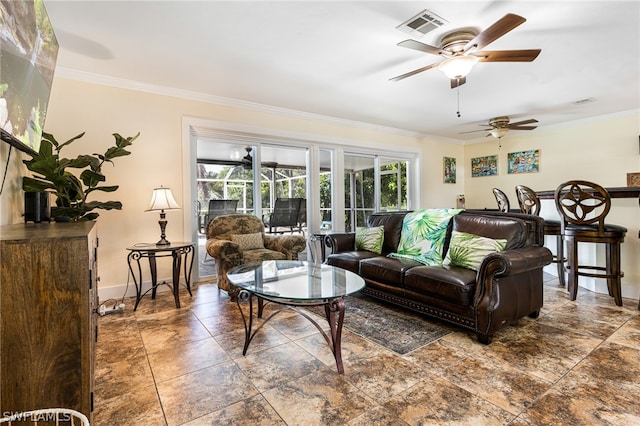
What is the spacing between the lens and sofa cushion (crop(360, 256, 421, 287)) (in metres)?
2.79

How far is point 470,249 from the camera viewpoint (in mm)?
2602

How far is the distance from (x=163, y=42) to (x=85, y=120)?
1393mm

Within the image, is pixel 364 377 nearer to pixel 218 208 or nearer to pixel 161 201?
pixel 161 201

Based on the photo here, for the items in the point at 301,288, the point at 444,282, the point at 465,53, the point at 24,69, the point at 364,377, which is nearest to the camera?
the point at 24,69

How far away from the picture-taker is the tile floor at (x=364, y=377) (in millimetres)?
1486

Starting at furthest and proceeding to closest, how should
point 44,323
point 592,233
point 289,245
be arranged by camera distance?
Answer: 1. point 289,245
2. point 592,233
3. point 44,323

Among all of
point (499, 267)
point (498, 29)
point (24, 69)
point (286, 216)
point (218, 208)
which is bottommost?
point (499, 267)

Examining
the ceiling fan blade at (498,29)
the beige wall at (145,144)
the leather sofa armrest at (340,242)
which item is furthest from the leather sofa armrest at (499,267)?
the beige wall at (145,144)

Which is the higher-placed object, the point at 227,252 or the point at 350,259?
the point at 227,252

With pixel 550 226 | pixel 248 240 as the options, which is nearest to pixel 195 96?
pixel 248 240

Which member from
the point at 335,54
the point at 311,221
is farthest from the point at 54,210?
the point at 311,221

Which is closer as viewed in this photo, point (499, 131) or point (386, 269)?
point (386, 269)

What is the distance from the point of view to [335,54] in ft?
9.64

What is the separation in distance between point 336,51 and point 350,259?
2.08 metres
